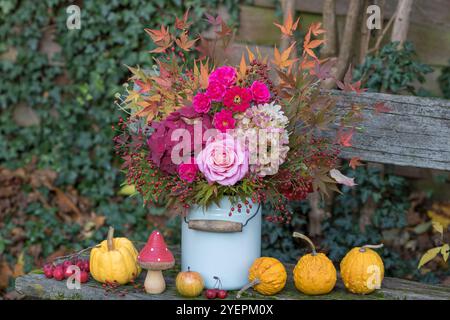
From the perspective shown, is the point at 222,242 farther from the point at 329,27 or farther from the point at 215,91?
the point at 329,27

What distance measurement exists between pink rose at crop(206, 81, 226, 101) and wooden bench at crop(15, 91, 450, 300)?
588 millimetres

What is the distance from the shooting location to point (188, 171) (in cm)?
191

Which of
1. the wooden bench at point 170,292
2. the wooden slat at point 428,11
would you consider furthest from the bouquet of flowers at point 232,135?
the wooden slat at point 428,11

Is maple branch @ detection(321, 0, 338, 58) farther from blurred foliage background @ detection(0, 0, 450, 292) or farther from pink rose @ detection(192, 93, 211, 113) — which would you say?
pink rose @ detection(192, 93, 211, 113)

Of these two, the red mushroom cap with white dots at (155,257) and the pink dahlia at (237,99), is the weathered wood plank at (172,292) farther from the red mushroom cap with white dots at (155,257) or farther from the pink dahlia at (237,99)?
the pink dahlia at (237,99)

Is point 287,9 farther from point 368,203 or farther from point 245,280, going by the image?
point 245,280

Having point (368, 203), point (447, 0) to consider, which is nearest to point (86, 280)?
point (368, 203)

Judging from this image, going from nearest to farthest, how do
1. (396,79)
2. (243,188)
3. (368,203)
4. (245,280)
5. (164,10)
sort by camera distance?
(243,188) < (245,280) < (396,79) < (368,203) < (164,10)

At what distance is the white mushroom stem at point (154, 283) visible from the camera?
6.56ft

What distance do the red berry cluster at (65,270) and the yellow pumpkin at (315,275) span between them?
25.1 inches

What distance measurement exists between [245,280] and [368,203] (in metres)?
1.16

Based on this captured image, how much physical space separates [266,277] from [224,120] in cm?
46

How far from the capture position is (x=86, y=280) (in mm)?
2092

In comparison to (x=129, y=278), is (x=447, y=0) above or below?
above
